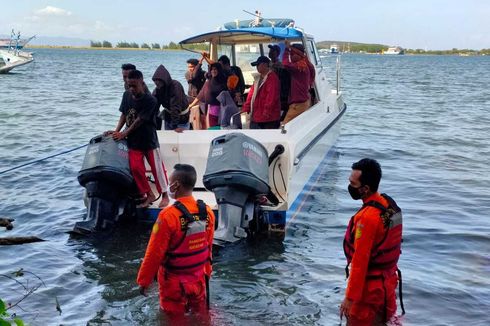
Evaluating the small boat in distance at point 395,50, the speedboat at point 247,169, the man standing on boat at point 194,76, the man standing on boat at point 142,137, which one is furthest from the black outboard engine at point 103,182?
the small boat in distance at point 395,50

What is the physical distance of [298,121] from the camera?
777cm

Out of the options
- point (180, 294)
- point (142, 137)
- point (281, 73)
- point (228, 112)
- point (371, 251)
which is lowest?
point (180, 294)

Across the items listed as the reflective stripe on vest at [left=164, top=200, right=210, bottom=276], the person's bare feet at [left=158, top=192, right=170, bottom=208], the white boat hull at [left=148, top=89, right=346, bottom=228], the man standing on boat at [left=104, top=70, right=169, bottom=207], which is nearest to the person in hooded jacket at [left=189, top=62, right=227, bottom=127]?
the white boat hull at [left=148, top=89, right=346, bottom=228]

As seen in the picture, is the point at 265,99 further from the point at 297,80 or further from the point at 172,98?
the point at 172,98

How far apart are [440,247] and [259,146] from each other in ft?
9.24

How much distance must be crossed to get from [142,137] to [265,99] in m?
1.81

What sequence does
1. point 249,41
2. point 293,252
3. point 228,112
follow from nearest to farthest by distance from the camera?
1. point 293,252
2. point 228,112
3. point 249,41

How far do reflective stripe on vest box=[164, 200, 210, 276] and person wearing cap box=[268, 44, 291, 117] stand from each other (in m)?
4.21

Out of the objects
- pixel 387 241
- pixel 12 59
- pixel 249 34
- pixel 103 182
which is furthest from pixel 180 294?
pixel 12 59

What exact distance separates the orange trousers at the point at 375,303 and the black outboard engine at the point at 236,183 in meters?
2.00

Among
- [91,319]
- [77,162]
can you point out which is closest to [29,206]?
[77,162]

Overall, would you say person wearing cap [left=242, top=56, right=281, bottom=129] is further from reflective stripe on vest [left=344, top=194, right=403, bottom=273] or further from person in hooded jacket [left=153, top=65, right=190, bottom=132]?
reflective stripe on vest [left=344, top=194, right=403, bottom=273]

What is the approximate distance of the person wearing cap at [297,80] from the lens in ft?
27.8

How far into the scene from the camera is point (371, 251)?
4.07 m
